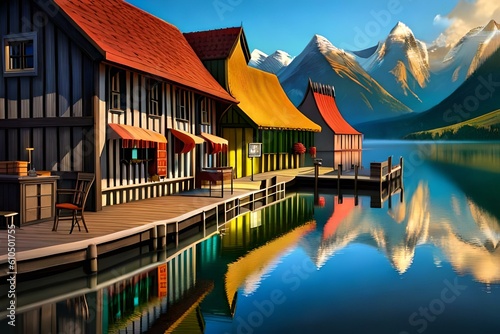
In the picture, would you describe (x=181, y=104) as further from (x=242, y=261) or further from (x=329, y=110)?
(x=329, y=110)

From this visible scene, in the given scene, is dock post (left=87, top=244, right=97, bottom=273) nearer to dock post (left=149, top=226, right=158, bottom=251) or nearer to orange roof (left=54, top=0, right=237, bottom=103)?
dock post (left=149, top=226, right=158, bottom=251)

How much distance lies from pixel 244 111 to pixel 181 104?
8461 millimetres

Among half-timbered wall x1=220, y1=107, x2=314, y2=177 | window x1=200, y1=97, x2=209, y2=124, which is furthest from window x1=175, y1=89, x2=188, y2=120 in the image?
half-timbered wall x1=220, y1=107, x2=314, y2=177

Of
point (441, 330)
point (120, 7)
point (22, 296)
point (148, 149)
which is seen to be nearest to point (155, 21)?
point (120, 7)

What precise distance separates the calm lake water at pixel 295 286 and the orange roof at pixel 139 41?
5.91 meters

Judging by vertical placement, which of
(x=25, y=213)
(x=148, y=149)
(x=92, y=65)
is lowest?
(x=25, y=213)

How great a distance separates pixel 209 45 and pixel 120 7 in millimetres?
8848

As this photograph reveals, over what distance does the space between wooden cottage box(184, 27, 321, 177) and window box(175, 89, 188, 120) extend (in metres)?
5.14

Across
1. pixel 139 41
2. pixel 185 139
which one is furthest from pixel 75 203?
pixel 139 41

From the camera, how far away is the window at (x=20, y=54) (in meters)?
15.1

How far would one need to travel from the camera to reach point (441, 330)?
9070 millimetres

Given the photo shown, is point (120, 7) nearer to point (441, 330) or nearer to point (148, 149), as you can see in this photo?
point (148, 149)

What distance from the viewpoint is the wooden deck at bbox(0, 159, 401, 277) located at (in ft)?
34.0

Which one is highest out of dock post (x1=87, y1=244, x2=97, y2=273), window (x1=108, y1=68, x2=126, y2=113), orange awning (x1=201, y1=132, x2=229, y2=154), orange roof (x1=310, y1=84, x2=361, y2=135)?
orange roof (x1=310, y1=84, x2=361, y2=135)
